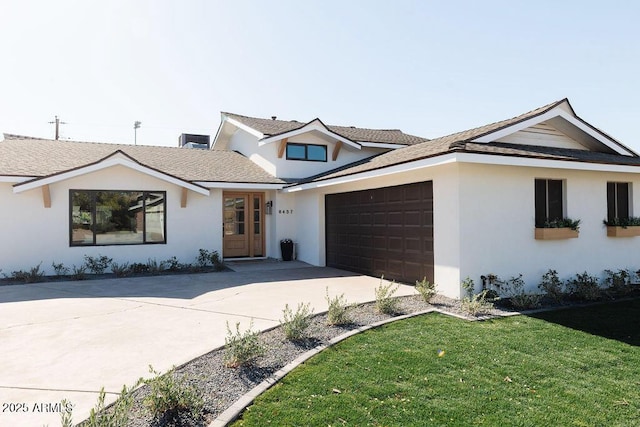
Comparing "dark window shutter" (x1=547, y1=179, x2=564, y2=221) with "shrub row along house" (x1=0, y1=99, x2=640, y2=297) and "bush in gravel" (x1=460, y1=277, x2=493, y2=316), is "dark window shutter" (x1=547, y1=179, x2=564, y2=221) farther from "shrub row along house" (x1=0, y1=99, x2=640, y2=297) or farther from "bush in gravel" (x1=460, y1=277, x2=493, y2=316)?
"bush in gravel" (x1=460, y1=277, x2=493, y2=316)

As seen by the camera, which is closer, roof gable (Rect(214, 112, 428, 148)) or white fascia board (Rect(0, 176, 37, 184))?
white fascia board (Rect(0, 176, 37, 184))

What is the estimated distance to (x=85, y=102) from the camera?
1598cm

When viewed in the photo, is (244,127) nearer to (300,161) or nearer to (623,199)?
(300,161)

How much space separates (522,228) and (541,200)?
1.00 m

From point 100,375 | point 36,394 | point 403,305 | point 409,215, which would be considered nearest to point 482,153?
point 409,215

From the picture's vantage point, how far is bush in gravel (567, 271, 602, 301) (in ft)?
28.3

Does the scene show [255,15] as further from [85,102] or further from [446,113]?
[85,102]

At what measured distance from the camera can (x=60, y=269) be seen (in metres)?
12.0

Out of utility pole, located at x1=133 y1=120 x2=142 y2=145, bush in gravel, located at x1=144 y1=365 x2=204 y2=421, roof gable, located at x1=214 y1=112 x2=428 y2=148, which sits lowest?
bush in gravel, located at x1=144 y1=365 x2=204 y2=421

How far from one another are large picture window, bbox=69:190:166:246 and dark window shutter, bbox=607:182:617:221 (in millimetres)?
12877

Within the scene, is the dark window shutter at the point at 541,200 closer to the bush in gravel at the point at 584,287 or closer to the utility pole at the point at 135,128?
the bush in gravel at the point at 584,287

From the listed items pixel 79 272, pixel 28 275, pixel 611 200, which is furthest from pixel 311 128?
pixel 28 275

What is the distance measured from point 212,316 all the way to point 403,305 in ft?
11.6

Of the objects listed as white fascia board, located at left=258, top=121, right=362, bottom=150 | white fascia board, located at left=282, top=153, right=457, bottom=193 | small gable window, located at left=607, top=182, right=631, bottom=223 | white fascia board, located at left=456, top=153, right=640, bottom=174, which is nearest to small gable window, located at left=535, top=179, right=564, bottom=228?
white fascia board, located at left=456, top=153, right=640, bottom=174
